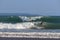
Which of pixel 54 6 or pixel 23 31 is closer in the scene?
pixel 23 31

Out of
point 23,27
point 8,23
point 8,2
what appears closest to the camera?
point 23,27

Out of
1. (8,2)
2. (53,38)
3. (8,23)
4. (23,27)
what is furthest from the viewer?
(8,2)

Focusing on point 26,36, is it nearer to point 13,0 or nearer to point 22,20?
point 22,20

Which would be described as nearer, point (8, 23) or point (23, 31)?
point (23, 31)

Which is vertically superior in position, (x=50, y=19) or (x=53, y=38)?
(x=50, y=19)

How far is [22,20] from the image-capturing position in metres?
1.17

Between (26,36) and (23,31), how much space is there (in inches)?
2.0

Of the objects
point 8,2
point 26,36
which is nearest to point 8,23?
point 26,36

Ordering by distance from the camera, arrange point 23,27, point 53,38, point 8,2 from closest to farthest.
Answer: point 53,38
point 23,27
point 8,2

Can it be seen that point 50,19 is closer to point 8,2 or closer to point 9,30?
point 9,30

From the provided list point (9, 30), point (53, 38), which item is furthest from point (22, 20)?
point (53, 38)

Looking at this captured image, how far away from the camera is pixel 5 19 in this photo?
1199 mm

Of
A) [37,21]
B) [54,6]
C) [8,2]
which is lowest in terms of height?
[37,21]

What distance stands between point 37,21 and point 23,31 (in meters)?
0.25
